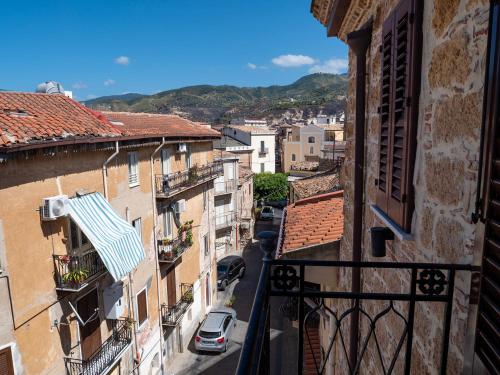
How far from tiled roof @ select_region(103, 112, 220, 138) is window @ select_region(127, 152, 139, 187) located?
792 mm

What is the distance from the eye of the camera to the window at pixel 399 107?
2738mm

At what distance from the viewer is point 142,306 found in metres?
A: 13.2

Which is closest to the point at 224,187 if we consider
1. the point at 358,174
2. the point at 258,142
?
the point at 258,142

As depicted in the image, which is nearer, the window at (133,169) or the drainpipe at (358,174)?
the drainpipe at (358,174)

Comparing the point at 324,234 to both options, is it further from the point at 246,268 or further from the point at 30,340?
the point at 246,268

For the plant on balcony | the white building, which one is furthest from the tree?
the plant on balcony

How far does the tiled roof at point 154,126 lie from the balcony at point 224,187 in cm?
759

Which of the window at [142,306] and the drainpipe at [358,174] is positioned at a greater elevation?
the drainpipe at [358,174]

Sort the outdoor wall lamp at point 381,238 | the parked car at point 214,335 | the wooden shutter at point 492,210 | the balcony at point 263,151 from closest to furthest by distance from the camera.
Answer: the wooden shutter at point 492,210
the outdoor wall lamp at point 381,238
the parked car at point 214,335
the balcony at point 263,151

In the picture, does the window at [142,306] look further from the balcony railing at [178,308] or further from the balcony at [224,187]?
the balcony at [224,187]

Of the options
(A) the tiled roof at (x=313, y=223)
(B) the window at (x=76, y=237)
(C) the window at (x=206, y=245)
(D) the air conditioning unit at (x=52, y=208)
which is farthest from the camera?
(C) the window at (x=206, y=245)

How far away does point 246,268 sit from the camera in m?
26.0

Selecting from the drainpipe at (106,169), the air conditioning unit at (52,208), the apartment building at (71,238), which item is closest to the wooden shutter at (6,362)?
the apartment building at (71,238)

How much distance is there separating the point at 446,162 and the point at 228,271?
21.8 meters
